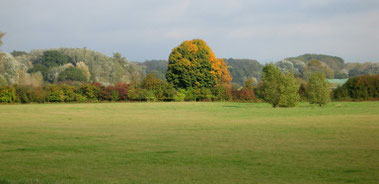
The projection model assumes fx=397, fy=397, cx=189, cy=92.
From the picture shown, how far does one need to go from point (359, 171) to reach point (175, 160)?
9.67 feet

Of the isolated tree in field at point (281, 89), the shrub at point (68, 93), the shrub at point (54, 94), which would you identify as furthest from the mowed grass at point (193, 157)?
the shrub at point (68, 93)

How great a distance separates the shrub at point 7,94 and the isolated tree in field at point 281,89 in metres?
22.2

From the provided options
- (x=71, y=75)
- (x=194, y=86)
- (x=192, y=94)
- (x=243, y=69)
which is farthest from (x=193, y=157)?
(x=243, y=69)

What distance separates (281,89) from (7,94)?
23.8m

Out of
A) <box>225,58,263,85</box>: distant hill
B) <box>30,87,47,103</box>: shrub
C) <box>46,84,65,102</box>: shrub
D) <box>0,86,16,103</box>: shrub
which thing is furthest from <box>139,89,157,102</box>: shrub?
<box>225,58,263,85</box>: distant hill

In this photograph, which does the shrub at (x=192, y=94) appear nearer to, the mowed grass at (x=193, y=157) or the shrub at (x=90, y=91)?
the shrub at (x=90, y=91)

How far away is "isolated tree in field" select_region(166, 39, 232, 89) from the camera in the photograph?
141ft

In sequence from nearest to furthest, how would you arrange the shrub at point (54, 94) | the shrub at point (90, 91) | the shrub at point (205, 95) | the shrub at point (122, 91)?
the shrub at point (54, 94), the shrub at point (90, 91), the shrub at point (122, 91), the shrub at point (205, 95)

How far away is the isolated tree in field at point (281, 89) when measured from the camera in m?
26.3

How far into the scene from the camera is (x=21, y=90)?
1403 inches

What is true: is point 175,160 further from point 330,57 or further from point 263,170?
point 330,57

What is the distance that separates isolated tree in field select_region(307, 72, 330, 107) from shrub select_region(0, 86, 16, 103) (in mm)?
24986

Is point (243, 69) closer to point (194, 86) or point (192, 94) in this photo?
point (194, 86)

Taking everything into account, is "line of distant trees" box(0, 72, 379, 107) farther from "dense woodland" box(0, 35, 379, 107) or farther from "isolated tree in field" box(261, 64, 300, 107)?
"isolated tree in field" box(261, 64, 300, 107)
